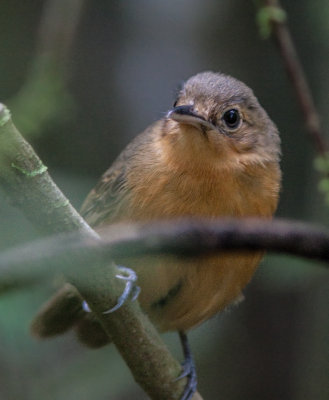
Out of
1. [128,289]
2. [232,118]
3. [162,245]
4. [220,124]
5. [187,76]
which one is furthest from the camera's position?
[187,76]

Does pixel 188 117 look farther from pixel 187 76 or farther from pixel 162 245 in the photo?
pixel 187 76

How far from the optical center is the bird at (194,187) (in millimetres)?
4039

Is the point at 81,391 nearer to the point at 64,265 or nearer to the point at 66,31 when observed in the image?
the point at 66,31

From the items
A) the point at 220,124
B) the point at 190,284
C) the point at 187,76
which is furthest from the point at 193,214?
the point at 187,76

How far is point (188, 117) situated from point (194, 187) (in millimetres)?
395

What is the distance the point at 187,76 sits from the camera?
7.52 meters

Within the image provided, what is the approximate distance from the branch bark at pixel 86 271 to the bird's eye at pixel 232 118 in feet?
4.94

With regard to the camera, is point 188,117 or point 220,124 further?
point 220,124

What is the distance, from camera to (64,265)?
57.8 inches

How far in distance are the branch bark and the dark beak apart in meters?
1.21

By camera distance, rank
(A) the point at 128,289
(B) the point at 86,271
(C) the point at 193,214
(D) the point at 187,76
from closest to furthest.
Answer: (B) the point at 86,271 < (A) the point at 128,289 < (C) the point at 193,214 < (D) the point at 187,76

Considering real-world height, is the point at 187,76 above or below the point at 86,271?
below

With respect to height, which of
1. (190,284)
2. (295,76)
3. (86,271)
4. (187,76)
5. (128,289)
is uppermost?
(86,271)

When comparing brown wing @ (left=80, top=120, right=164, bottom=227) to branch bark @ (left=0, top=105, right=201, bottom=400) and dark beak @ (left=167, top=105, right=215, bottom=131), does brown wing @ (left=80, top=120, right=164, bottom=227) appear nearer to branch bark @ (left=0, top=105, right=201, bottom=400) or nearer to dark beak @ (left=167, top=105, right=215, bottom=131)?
dark beak @ (left=167, top=105, right=215, bottom=131)
